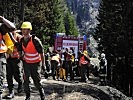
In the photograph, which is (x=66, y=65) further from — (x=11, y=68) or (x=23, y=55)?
(x=23, y=55)

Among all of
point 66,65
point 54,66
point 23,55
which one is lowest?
point 66,65

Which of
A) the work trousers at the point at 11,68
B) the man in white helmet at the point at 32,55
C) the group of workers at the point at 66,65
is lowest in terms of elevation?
the group of workers at the point at 66,65

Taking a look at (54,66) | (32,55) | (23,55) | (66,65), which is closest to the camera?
(32,55)

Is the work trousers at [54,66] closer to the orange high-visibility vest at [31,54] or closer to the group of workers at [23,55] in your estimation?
the group of workers at [23,55]

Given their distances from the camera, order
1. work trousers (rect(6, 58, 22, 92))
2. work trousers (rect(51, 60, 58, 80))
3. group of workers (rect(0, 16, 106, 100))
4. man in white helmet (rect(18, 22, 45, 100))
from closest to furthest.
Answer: group of workers (rect(0, 16, 106, 100))
man in white helmet (rect(18, 22, 45, 100))
work trousers (rect(6, 58, 22, 92))
work trousers (rect(51, 60, 58, 80))

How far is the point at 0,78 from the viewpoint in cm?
863

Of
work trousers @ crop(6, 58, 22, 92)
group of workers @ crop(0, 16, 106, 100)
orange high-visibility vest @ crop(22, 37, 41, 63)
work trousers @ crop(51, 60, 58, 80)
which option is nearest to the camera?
group of workers @ crop(0, 16, 106, 100)

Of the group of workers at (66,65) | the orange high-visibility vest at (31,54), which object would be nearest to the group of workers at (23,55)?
the orange high-visibility vest at (31,54)

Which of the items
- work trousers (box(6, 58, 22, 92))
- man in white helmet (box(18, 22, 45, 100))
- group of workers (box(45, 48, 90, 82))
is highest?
man in white helmet (box(18, 22, 45, 100))

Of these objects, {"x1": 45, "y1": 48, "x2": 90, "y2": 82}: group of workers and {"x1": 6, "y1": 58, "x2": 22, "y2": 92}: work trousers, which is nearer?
{"x1": 6, "y1": 58, "x2": 22, "y2": 92}: work trousers

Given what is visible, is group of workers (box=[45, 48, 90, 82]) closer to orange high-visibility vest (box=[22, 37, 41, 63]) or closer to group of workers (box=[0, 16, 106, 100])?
group of workers (box=[0, 16, 106, 100])

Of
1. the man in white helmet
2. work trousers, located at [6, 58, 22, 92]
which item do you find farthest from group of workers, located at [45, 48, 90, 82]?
the man in white helmet

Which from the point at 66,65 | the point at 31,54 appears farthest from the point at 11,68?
the point at 66,65

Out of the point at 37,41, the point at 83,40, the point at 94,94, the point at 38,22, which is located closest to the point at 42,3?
the point at 38,22
